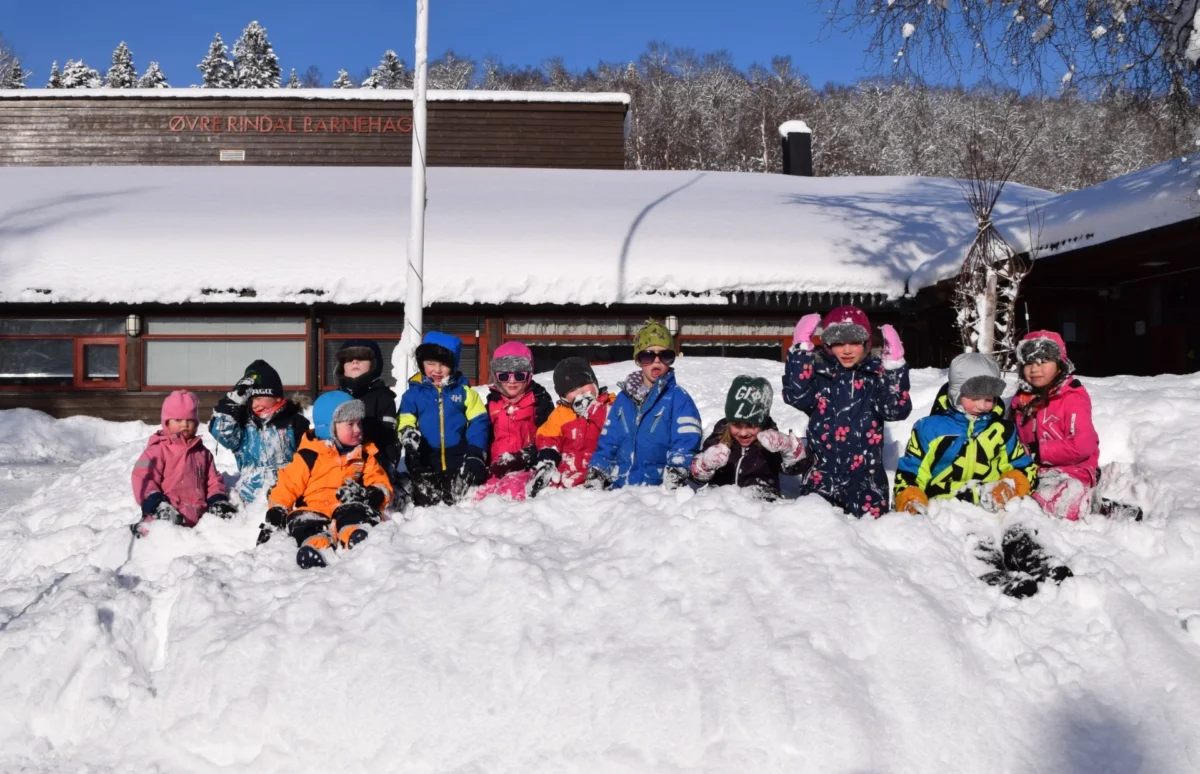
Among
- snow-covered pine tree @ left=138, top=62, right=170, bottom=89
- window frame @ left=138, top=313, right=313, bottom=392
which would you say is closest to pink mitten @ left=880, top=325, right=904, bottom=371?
window frame @ left=138, top=313, right=313, bottom=392

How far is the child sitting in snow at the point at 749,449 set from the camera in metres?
5.41

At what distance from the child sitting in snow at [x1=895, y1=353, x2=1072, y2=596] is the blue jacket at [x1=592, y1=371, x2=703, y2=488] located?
1.18 m

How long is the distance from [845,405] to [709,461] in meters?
0.81

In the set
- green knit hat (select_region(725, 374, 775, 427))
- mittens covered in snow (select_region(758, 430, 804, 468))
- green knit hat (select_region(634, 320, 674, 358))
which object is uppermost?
green knit hat (select_region(634, 320, 674, 358))

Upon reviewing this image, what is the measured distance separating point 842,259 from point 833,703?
37.6 ft

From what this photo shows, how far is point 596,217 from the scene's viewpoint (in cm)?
1559

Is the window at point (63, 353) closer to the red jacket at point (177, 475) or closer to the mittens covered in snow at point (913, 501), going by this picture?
the red jacket at point (177, 475)

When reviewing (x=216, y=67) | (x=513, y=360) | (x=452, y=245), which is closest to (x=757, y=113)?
(x=216, y=67)

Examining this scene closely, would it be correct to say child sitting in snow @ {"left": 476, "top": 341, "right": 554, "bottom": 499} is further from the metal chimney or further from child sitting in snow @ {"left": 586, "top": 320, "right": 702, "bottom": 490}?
the metal chimney

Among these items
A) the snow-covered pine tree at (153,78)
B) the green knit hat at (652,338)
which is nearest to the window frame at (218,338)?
the green knit hat at (652,338)

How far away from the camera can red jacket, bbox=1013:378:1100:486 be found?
5.53 m

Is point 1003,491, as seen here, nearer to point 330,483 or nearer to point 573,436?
point 573,436

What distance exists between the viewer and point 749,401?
5.46m

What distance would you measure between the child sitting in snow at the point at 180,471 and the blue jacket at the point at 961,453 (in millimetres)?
3957
